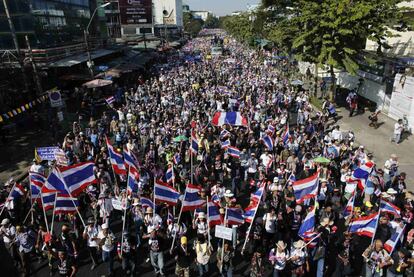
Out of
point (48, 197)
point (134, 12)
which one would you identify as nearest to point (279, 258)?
point (48, 197)

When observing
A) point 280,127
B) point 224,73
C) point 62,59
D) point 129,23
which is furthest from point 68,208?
point 129,23

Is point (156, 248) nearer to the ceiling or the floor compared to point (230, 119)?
nearer to the floor

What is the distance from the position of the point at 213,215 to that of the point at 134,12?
71801 mm

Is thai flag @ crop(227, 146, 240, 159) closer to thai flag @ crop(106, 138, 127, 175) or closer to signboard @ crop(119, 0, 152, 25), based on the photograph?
thai flag @ crop(106, 138, 127, 175)

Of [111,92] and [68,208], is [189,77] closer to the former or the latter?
[111,92]

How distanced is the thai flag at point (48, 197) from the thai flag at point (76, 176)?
0.53 metres

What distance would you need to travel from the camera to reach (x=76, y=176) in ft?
34.4

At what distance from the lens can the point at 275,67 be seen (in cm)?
5050

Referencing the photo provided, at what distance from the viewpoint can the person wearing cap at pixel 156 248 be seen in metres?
9.14

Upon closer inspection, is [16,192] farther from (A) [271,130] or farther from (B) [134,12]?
(B) [134,12]

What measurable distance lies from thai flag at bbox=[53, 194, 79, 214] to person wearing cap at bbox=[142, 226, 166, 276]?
261 cm

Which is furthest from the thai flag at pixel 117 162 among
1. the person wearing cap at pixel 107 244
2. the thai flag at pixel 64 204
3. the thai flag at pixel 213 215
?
the thai flag at pixel 213 215

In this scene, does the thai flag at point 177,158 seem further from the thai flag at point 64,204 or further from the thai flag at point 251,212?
the thai flag at point 251,212

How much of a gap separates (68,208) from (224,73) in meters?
30.0
